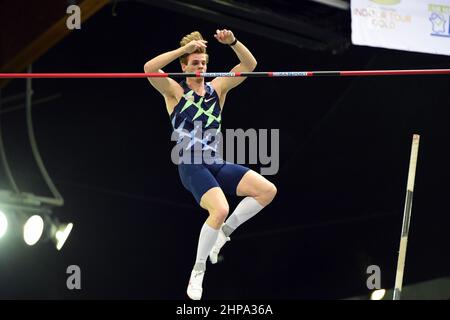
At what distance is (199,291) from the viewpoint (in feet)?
22.3

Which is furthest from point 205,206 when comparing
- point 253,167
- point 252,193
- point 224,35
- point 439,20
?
point 253,167

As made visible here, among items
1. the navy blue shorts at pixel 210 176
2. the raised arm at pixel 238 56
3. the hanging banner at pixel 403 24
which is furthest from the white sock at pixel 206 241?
the hanging banner at pixel 403 24

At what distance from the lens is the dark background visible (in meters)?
10.9

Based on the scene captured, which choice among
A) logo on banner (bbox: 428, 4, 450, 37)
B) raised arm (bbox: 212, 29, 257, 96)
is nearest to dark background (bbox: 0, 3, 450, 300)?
logo on banner (bbox: 428, 4, 450, 37)

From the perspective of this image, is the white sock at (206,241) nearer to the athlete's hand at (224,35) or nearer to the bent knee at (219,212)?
the bent knee at (219,212)

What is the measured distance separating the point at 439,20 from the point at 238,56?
3.21 metres

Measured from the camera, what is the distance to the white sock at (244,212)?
7047 millimetres

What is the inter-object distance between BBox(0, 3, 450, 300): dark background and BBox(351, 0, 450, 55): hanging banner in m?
1.26

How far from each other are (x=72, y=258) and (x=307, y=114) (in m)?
3.50

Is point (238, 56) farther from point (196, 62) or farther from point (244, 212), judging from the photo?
point (244, 212)

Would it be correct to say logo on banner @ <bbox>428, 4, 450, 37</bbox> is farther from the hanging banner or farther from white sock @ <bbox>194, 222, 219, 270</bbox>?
white sock @ <bbox>194, 222, 219, 270</bbox>

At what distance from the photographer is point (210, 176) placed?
22.6ft

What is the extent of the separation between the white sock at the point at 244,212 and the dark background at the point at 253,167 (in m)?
3.78

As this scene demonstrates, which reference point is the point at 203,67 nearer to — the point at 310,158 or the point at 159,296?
the point at 310,158
